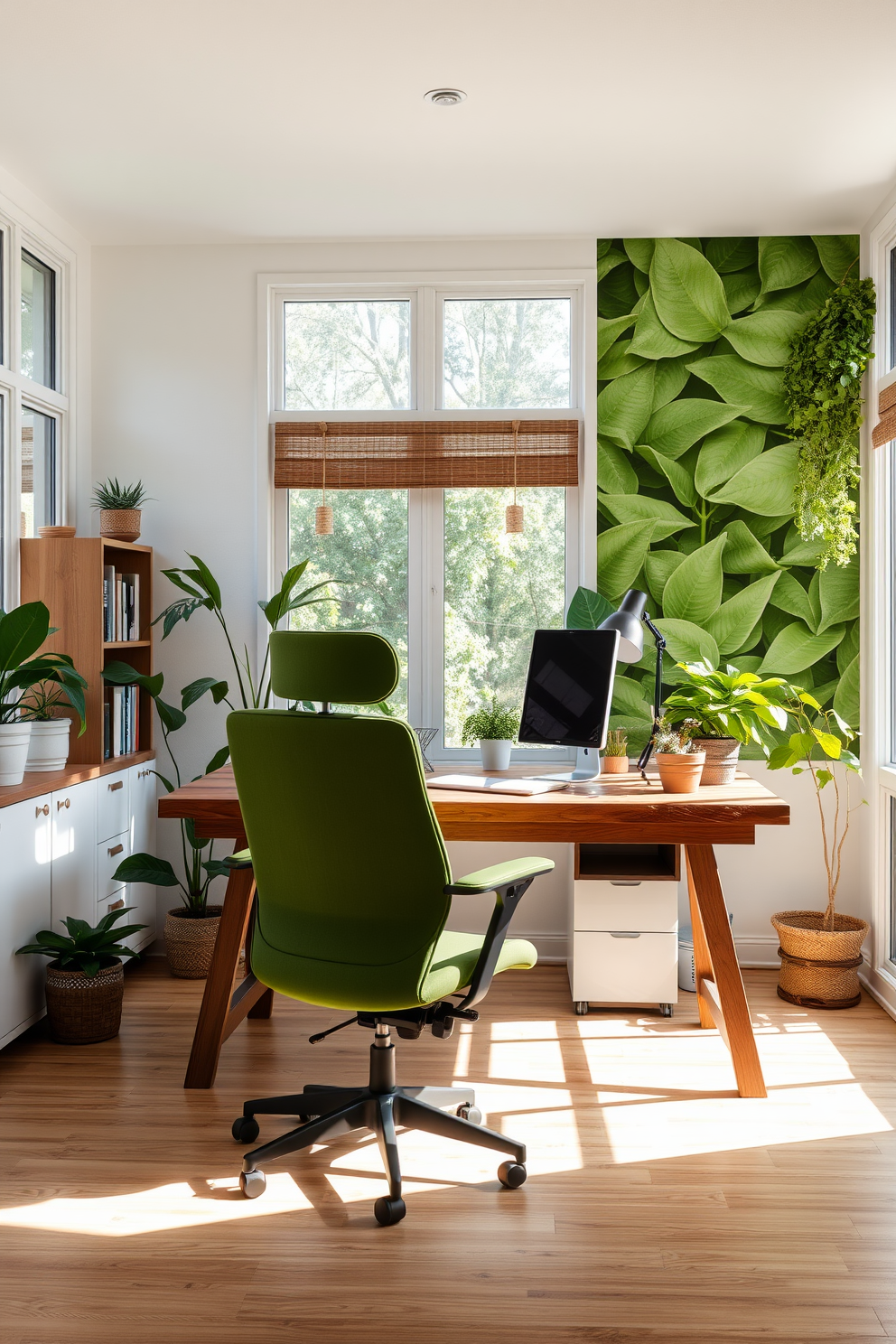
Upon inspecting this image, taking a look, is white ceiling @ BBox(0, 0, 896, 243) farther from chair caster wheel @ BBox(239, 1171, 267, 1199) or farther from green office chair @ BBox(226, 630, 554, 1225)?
chair caster wheel @ BBox(239, 1171, 267, 1199)

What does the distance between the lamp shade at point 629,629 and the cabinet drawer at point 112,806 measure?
185 centimetres

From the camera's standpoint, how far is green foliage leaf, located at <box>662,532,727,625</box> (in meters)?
4.35

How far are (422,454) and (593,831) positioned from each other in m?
2.04

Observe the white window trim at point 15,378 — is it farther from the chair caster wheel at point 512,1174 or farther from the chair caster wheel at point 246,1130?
the chair caster wheel at point 512,1174

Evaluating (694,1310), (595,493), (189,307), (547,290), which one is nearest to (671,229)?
(547,290)

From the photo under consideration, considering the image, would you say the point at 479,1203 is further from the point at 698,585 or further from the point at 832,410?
the point at 832,410

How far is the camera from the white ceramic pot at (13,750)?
3324 mm

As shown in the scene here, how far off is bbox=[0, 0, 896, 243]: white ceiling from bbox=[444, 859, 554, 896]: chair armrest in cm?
213

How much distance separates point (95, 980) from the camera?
3.37 m

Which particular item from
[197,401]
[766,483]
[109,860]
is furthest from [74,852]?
[766,483]

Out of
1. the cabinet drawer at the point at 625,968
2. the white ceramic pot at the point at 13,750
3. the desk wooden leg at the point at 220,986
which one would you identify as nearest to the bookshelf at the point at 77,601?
the white ceramic pot at the point at 13,750

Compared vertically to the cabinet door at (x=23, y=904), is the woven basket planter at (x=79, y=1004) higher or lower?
lower

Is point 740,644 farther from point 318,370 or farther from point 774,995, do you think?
point 318,370

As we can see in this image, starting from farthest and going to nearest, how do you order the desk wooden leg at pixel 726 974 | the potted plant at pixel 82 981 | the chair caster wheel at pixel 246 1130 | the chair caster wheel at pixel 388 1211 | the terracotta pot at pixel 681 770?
1. the potted plant at pixel 82 981
2. the terracotta pot at pixel 681 770
3. the desk wooden leg at pixel 726 974
4. the chair caster wheel at pixel 246 1130
5. the chair caster wheel at pixel 388 1211
